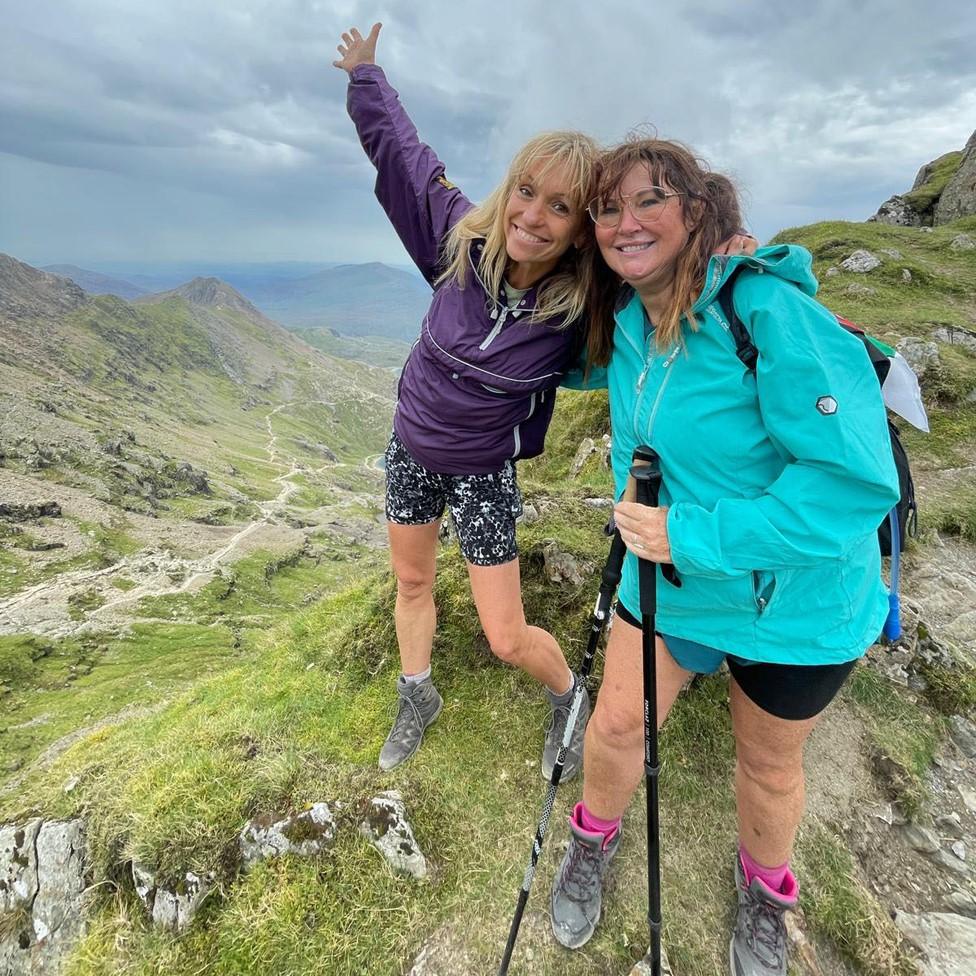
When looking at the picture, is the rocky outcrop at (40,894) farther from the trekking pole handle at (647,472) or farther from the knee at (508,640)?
the trekking pole handle at (647,472)

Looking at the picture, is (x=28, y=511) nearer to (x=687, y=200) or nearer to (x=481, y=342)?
(x=481, y=342)

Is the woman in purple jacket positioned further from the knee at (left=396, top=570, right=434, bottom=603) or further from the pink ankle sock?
the pink ankle sock

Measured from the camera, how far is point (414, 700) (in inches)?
255

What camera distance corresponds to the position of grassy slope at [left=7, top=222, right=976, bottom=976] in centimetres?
478

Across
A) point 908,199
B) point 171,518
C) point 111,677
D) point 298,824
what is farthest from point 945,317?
point 171,518

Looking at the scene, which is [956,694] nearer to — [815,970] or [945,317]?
[815,970]

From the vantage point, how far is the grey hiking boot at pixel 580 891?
15.5ft

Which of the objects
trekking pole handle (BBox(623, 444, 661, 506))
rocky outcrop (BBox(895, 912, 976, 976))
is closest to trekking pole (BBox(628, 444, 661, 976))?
trekking pole handle (BBox(623, 444, 661, 506))

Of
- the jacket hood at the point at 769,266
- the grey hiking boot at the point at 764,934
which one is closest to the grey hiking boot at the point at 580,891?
the grey hiking boot at the point at 764,934

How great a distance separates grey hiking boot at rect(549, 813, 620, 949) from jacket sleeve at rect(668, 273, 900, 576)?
10.1 feet

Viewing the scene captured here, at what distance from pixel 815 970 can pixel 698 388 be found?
4.87 meters

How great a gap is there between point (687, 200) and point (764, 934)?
17.9 feet

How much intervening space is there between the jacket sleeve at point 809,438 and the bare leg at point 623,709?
50.8 inches

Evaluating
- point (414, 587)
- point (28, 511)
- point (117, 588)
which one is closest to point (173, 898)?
point (414, 587)
